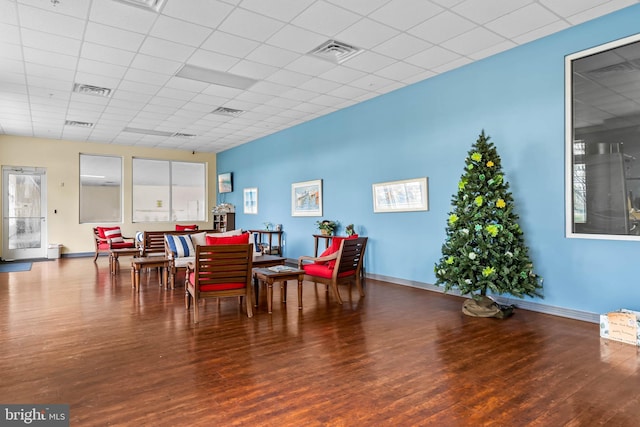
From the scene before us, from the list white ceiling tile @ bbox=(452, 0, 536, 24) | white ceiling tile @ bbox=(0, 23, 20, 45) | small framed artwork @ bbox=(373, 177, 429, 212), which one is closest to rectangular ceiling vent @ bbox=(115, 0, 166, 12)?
white ceiling tile @ bbox=(0, 23, 20, 45)

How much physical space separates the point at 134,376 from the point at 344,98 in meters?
5.80

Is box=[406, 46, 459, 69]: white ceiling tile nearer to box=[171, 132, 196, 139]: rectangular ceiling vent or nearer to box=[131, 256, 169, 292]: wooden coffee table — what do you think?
box=[131, 256, 169, 292]: wooden coffee table

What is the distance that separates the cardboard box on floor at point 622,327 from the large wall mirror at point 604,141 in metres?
0.87

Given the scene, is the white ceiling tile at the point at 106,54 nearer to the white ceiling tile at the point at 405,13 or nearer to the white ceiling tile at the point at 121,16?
the white ceiling tile at the point at 121,16

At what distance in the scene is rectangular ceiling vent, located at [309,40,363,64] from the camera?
497 centimetres

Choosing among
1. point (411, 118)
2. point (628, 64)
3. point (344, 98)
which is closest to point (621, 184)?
point (628, 64)

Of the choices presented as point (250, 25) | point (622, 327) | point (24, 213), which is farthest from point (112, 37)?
point (24, 213)

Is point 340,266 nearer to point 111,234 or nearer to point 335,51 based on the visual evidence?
point 335,51

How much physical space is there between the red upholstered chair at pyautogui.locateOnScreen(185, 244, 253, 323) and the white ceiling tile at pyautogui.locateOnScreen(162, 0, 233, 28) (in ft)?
8.25

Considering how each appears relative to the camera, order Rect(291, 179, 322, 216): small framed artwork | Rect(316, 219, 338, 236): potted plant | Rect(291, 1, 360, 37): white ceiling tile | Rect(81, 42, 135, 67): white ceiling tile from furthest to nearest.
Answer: Rect(291, 179, 322, 216): small framed artwork → Rect(316, 219, 338, 236): potted plant → Rect(81, 42, 135, 67): white ceiling tile → Rect(291, 1, 360, 37): white ceiling tile

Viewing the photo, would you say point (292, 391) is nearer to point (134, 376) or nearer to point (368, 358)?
point (368, 358)

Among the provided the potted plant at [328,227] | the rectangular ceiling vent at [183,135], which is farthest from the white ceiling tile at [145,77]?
the rectangular ceiling vent at [183,135]

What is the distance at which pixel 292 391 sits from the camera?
2629 millimetres

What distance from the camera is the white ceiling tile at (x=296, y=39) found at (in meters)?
4.56
